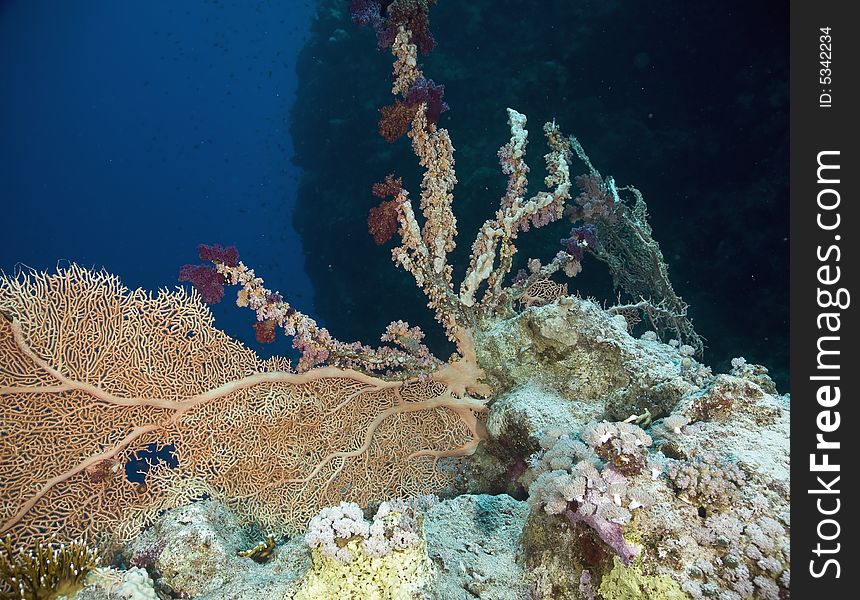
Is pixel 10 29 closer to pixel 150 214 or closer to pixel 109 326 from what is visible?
pixel 150 214

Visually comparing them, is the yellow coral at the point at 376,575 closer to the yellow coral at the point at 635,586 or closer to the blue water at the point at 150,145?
the yellow coral at the point at 635,586

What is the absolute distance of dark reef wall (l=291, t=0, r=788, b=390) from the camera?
10648mm

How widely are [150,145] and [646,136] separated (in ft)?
280

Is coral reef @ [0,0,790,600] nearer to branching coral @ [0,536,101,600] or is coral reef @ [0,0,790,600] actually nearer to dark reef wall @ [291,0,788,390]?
branching coral @ [0,536,101,600]

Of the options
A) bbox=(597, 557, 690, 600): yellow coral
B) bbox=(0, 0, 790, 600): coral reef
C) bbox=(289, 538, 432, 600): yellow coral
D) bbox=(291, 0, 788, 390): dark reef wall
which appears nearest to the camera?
bbox=(597, 557, 690, 600): yellow coral

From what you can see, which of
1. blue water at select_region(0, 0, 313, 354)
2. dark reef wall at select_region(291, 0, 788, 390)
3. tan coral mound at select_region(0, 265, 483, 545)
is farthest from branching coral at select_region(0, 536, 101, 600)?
blue water at select_region(0, 0, 313, 354)

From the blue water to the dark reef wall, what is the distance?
61943 mm

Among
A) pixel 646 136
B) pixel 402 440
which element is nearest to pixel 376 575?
pixel 402 440

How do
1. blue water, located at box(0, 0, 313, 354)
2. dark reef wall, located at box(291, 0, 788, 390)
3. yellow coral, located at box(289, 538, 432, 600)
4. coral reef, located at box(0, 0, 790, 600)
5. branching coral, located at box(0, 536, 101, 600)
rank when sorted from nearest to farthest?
coral reef, located at box(0, 0, 790, 600) → yellow coral, located at box(289, 538, 432, 600) → branching coral, located at box(0, 536, 101, 600) → dark reef wall, located at box(291, 0, 788, 390) → blue water, located at box(0, 0, 313, 354)

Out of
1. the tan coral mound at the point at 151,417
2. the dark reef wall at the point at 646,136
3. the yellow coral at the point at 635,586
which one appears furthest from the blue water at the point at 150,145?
the yellow coral at the point at 635,586

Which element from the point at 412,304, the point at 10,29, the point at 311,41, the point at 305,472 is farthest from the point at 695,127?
the point at 10,29

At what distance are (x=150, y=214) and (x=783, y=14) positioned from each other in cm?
9005

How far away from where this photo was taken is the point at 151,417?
4.34 meters

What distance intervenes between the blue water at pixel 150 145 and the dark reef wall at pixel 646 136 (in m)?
61.9
